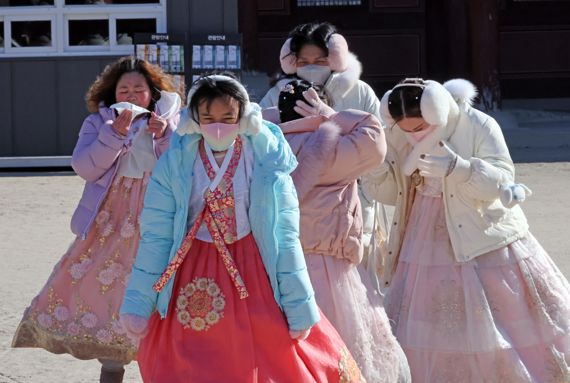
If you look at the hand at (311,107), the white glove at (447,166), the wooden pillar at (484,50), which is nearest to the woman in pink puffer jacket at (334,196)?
the hand at (311,107)

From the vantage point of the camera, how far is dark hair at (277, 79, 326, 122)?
464cm

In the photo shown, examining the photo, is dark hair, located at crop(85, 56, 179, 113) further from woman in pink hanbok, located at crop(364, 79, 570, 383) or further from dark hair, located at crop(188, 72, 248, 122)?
dark hair, located at crop(188, 72, 248, 122)

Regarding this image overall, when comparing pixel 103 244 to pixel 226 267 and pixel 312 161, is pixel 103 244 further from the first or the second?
pixel 226 267

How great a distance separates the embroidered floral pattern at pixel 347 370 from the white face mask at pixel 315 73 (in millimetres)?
1516

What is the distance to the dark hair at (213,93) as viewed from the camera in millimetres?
4004

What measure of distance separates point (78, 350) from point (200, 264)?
1.42 meters

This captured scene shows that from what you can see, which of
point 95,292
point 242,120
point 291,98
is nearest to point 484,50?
point 95,292

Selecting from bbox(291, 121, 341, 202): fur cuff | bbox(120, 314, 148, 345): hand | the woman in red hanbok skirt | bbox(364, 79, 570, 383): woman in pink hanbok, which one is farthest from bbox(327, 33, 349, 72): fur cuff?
bbox(120, 314, 148, 345): hand

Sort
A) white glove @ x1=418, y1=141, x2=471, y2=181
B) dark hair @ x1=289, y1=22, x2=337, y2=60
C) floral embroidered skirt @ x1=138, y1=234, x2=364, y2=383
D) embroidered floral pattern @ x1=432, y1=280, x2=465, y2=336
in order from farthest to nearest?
dark hair @ x1=289, y1=22, x2=337, y2=60, embroidered floral pattern @ x1=432, y1=280, x2=465, y2=336, white glove @ x1=418, y1=141, x2=471, y2=181, floral embroidered skirt @ x1=138, y1=234, x2=364, y2=383

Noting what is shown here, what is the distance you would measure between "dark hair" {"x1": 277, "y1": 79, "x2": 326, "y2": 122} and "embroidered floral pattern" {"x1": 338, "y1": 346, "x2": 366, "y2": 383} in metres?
0.96

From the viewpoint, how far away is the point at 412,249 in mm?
5254

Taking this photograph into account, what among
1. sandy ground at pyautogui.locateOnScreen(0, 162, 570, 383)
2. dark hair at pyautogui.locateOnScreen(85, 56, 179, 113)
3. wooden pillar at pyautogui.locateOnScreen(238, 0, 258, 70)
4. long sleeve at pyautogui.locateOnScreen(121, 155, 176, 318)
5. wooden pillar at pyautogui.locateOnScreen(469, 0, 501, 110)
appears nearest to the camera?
long sleeve at pyautogui.locateOnScreen(121, 155, 176, 318)

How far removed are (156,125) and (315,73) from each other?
2.23 feet

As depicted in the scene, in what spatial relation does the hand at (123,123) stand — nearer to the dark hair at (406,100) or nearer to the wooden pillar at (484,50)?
the dark hair at (406,100)
